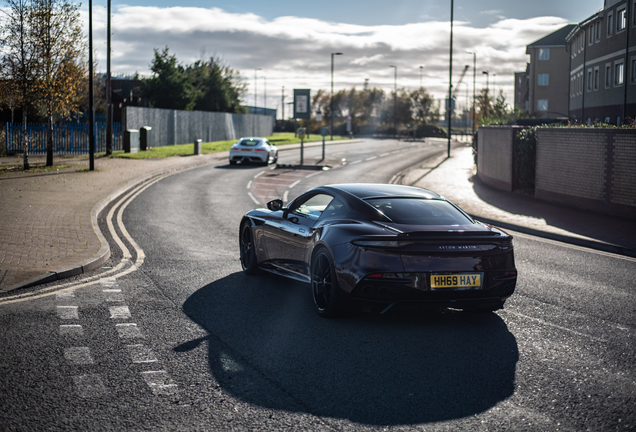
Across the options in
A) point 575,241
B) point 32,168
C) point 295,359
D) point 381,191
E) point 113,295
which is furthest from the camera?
point 32,168

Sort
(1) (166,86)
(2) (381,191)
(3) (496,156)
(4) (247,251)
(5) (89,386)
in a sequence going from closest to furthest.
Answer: (5) (89,386) < (2) (381,191) < (4) (247,251) < (3) (496,156) < (1) (166,86)

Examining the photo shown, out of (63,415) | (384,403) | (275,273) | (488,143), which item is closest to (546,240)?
(275,273)

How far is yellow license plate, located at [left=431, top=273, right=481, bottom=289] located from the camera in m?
5.85

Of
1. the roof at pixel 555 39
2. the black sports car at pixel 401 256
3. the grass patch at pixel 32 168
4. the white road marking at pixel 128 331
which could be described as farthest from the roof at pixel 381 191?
the roof at pixel 555 39

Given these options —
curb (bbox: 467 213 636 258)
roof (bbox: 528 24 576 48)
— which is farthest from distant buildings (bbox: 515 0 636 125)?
curb (bbox: 467 213 636 258)

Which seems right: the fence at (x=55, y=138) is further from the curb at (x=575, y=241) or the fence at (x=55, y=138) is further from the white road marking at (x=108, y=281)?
Result: the white road marking at (x=108, y=281)

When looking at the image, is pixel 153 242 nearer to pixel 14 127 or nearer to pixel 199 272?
pixel 199 272

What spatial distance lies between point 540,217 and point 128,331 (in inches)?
462

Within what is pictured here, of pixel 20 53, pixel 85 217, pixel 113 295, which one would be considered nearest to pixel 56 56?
pixel 20 53

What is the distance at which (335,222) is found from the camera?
667cm

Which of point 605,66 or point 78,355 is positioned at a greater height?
point 605,66

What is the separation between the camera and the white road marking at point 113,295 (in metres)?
7.30

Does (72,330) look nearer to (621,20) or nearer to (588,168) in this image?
(588,168)

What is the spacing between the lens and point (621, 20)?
131 ft
